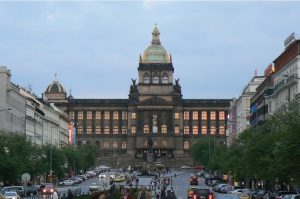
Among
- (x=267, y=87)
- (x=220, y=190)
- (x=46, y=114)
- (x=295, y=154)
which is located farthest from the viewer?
(x=46, y=114)

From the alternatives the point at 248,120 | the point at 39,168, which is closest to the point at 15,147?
the point at 39,168

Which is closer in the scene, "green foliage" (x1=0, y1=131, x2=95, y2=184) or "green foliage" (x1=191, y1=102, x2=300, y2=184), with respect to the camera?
"green foliage" (x1=191, y1=102, x2=300, y2=184)

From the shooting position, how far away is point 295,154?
65750mm

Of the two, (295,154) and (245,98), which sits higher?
(245,98)

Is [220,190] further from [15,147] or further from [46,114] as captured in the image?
[46,114]

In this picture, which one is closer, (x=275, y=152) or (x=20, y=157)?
(x=275, y=152)

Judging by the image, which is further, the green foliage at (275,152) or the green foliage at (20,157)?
the green foliage at (20,157)

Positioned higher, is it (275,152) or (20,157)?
(20,157)

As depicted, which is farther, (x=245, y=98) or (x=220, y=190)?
(x=245, y=98)

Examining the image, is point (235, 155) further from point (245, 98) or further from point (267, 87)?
point (245, 98)

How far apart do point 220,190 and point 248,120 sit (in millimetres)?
76126

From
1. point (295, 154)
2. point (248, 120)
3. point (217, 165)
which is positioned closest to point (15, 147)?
point (295, 154)

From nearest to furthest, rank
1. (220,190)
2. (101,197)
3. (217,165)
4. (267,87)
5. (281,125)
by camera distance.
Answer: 1. (101,197)
2. (281,125)
3. (220,190)
4. (267,87)
5. (217,165)

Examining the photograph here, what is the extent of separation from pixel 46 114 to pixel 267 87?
5997cm
